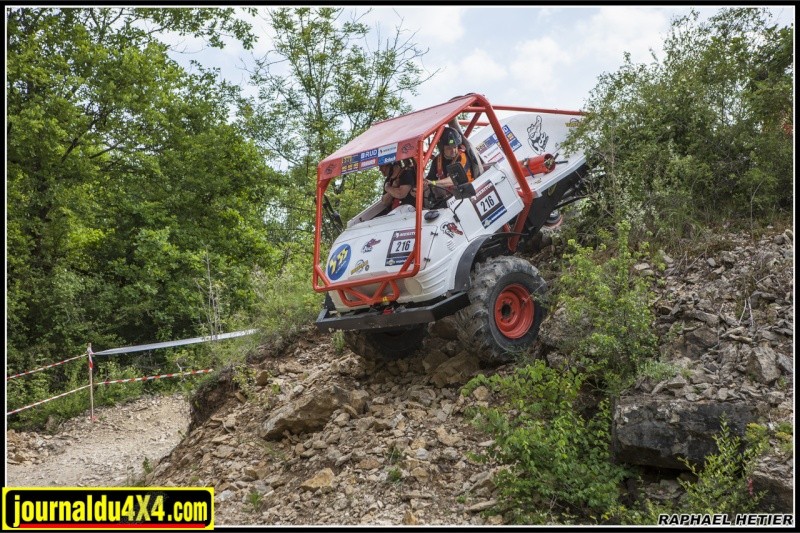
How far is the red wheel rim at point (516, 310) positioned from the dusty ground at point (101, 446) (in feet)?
16.7

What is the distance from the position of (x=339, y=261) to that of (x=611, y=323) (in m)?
2.87

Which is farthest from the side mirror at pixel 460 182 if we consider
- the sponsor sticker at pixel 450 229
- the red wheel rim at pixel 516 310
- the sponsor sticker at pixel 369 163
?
the red wheel rim at pixel 516 310

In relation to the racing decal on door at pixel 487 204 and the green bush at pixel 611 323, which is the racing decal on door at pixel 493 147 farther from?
the green bush at pixel 611 323

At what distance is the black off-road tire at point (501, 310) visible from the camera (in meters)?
8.11

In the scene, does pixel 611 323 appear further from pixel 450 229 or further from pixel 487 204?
pixel 487 204

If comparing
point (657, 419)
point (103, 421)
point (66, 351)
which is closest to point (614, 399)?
point (657, 419)

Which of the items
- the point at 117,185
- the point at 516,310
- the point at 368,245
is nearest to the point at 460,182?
the point at 368,245

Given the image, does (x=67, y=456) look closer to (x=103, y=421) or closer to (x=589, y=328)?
(x=103, y=421)

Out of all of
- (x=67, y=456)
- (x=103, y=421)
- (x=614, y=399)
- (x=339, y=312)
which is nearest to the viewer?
(x=614, y=399)

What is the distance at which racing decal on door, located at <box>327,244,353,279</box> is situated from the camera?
8.52 meters

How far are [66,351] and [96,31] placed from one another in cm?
788

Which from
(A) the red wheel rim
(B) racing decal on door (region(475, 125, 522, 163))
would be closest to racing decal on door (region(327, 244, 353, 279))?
(A) the red wheel rim

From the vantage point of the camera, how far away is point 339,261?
862 cm

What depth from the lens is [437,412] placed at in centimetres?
808
